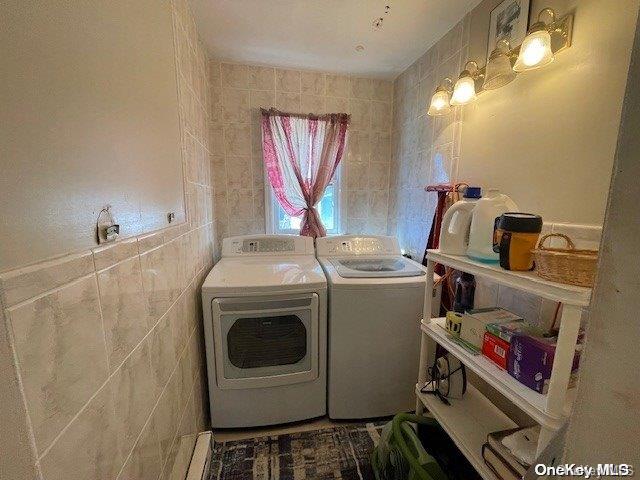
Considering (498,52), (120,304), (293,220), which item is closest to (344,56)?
(498,52)

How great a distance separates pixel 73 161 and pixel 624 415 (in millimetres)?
925

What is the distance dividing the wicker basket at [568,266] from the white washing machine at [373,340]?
0.79 meters

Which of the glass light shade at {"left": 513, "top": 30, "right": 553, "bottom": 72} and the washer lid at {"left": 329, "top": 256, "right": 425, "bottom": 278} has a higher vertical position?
the glass light shade at {"left": 513, "top": 30, "right": 553, "bottom": 72}

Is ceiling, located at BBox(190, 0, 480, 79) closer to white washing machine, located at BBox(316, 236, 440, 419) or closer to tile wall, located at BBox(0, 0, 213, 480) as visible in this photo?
tile wall, located at BBox(0, 0, 213, 480)

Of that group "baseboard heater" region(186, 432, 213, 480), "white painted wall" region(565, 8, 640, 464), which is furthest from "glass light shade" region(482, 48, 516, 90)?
"baseboard heater" region(186, 432, 213, 480)

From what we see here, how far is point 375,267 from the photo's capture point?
71.2 inches

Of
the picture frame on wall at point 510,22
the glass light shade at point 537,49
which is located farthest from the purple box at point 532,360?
the picture frame on wall at point 510,22

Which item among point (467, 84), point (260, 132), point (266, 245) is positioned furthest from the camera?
point (260, 132)

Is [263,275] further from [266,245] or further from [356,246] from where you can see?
[356,246]

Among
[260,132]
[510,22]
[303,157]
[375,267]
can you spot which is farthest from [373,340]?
[260,132]

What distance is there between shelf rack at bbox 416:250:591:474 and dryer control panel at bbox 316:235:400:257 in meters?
0.78

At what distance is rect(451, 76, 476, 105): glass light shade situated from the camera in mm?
1289

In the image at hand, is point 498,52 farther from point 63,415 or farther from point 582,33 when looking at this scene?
point 63,415

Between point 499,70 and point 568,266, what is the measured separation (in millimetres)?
895
